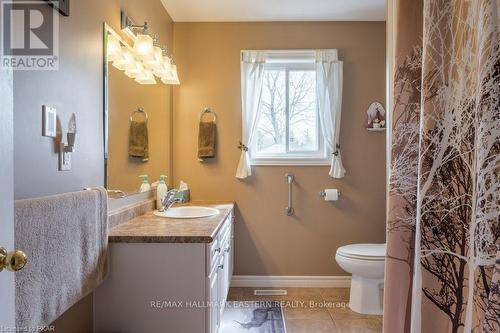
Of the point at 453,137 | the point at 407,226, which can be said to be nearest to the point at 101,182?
the point at 407,226

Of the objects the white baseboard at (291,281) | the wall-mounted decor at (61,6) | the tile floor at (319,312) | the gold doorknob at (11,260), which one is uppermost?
the wall-mounted decor at (61,6)

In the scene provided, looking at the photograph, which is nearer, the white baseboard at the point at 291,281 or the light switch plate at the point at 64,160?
the light switch plate at the point at 64,160

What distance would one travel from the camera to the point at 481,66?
32.1 inches

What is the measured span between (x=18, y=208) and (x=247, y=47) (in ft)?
8.25

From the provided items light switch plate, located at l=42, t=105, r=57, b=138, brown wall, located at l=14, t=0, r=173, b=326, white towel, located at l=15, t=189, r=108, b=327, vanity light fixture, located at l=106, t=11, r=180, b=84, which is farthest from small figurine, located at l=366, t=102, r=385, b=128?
light switch plate, located at l=42, t=105, r=57, b=138

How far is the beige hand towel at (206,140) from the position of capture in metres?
3.08

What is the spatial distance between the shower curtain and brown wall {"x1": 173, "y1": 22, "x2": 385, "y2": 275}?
78.8 inches

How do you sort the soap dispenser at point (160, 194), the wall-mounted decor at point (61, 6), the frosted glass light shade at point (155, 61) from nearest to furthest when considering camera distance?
the wall-mounted decor at point (61, 6) < the frosted glass light shade at point (155, 61) < the soap dispenser at point (160, 194)

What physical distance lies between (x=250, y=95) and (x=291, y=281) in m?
1.68

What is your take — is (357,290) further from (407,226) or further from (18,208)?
(18,208)

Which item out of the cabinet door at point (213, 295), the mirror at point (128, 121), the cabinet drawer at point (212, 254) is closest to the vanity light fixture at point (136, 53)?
the mirror at point (128, 121)

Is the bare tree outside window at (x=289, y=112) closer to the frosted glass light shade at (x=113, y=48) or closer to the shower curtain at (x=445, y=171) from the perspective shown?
the frosted glass light shade at (x=113, y=48)

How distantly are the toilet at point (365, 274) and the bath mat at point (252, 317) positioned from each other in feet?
1.94

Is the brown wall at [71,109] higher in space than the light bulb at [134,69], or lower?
lower
